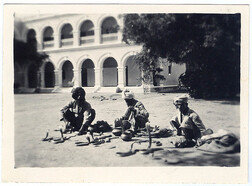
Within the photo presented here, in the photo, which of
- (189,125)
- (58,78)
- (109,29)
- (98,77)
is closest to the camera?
(189,125)

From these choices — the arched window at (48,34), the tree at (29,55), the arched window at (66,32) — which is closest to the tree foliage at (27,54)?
the tree at (29,55)

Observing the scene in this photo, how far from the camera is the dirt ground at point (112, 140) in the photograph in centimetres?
423

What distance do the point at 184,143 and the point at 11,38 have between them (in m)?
3.61

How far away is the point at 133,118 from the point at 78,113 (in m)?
1.05

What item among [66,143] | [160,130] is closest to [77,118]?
[66,143]

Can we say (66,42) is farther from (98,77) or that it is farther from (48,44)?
(98,77)

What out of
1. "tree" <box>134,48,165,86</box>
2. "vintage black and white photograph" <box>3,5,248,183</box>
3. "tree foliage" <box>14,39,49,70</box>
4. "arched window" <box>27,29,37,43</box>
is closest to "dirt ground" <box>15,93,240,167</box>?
"vintage black and white photograph" <box>3,5,248,183</box>

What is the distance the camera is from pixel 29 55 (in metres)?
4.54

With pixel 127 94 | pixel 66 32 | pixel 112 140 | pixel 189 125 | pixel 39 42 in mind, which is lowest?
pixel 112 140

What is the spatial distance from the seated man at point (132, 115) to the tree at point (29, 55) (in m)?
1.71

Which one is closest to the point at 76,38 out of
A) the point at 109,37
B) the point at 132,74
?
the point at 109,37

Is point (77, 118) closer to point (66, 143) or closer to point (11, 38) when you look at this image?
point (66, 143)

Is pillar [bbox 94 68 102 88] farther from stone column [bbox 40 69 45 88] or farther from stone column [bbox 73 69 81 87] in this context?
stone column [bbox 40 69 45 88]

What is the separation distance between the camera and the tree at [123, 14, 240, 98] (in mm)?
4262
